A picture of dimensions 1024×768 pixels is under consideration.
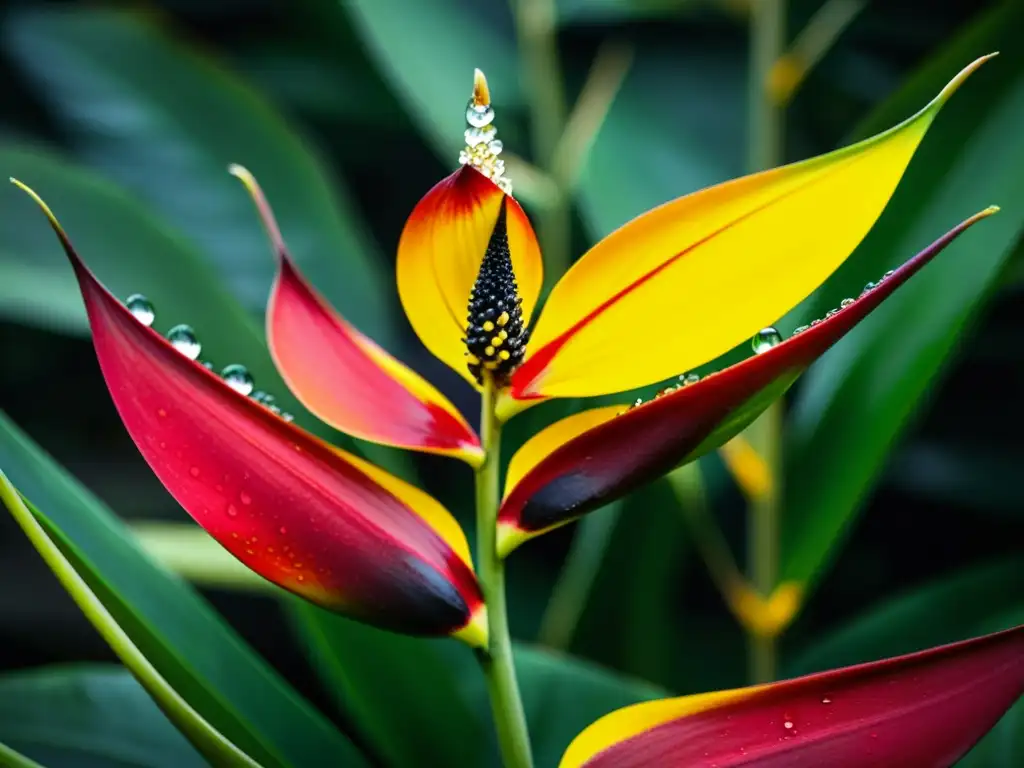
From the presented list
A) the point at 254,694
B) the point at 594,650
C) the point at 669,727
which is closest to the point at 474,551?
the point at 594,650

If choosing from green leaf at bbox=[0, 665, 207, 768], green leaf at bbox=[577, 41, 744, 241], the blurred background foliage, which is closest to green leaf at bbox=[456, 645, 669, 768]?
the blurred background foliage

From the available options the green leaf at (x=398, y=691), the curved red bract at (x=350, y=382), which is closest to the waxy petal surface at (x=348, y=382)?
the curved red bract at (x=350, y=382)

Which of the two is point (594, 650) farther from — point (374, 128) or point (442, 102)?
point (374, 128)

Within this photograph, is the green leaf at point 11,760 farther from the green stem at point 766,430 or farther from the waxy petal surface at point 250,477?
the green stem at point 766,430

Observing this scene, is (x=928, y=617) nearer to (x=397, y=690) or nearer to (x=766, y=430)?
(x=766, y=430)

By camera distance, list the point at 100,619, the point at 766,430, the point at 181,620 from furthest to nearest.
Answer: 1. the point at 766,430
2. the point at 181,620
3. the point at 100,619

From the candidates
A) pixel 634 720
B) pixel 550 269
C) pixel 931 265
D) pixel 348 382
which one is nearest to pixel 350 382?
pixel 348 382
